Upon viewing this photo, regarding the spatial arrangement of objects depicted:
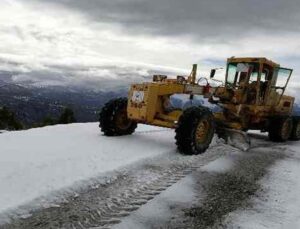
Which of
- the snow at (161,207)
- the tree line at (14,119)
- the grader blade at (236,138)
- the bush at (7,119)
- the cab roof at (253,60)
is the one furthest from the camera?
the bush at (7,119)

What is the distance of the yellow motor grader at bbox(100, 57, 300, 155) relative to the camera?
11297mm

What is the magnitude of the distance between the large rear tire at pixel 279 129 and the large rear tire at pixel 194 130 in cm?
506

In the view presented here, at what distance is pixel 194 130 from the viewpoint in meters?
10.9

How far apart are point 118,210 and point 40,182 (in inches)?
60.9

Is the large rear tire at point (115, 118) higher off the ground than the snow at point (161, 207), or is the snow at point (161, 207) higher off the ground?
the large rear tire at point (115, 118)

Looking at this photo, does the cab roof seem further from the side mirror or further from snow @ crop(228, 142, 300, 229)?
snow @ crop(228, 142, 300, 229)

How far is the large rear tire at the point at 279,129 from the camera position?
1577cm

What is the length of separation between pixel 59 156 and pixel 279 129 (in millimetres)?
9242

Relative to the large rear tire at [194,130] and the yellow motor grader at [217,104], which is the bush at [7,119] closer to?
the yellow motor grader at [217,104]

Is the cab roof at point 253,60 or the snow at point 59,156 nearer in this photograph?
the snow at point 59,156

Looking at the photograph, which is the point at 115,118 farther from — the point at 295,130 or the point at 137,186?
the point at 295,130

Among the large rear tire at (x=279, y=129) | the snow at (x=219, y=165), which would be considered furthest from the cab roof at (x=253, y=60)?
the snow at (x=219, y=165)

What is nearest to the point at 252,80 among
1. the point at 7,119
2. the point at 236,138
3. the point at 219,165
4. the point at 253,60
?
the point at 253,60

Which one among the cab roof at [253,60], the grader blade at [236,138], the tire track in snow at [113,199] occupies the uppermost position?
the cab roof at [253,60]
